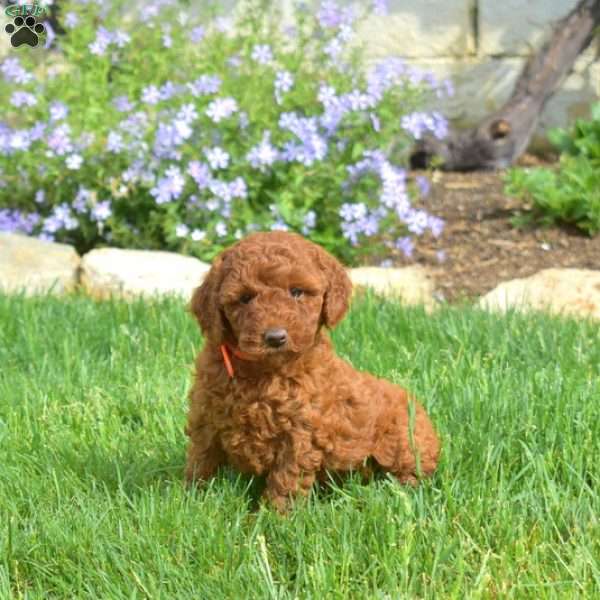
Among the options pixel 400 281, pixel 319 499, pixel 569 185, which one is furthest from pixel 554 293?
pixel 319 499

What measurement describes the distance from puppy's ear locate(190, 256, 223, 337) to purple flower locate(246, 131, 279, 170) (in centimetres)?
326

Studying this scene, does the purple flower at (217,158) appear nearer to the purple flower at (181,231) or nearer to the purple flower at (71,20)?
the purple flower at (181,231)

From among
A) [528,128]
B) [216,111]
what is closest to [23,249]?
[216,111]

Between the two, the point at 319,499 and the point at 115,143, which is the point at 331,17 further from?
the point at 319,499

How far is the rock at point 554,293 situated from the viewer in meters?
5.51

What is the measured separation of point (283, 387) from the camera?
3125mm

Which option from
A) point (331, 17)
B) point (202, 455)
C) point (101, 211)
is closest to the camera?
point (202, 455)

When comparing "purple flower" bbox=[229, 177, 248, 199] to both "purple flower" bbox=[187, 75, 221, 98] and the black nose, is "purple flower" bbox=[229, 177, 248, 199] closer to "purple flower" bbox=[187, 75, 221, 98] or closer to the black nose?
"purple flower" bbox=[187, 75, 221, 98]

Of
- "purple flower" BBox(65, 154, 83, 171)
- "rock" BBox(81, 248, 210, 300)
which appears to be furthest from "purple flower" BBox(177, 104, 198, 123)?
"rock" BBox(81, 248, 210, 300)

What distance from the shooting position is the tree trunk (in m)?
7.95

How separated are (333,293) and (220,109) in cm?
341

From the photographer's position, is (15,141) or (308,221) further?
(15,141)

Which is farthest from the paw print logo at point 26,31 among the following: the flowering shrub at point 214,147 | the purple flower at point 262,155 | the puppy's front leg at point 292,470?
the puppy's front leg at point 292,470

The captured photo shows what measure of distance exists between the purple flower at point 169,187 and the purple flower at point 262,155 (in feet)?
1.36
